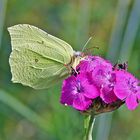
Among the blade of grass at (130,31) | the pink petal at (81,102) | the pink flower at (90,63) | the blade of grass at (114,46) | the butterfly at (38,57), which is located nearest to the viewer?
the pink petal at (81,102)

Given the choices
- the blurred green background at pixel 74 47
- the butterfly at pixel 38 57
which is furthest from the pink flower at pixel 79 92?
the blurred green background at pixel 74 47

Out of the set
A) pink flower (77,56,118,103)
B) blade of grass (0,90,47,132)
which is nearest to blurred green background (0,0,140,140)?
blade of grass (0,90,47,132)

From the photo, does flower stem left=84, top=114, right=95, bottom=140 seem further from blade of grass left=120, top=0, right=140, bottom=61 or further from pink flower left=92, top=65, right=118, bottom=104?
blade of grass left=120, top=0, right=140, bottom=61

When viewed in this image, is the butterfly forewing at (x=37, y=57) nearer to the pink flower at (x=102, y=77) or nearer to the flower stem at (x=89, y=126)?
the pink flower at (x=102, y=77)

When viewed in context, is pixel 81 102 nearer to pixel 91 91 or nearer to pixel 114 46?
pixel 91 91

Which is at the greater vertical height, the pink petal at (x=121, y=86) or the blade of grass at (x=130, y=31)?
the pink petal at (x=121, y=86)

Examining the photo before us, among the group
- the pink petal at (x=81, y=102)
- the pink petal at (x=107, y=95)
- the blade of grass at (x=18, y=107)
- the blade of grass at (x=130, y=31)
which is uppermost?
the pink petal at (x=107, y=95)

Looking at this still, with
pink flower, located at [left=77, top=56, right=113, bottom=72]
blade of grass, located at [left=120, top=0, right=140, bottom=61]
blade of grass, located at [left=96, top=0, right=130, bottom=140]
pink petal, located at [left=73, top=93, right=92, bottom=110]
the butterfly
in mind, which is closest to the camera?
pink petal, located at [left=73, top=93, right=92, bottom=110]
